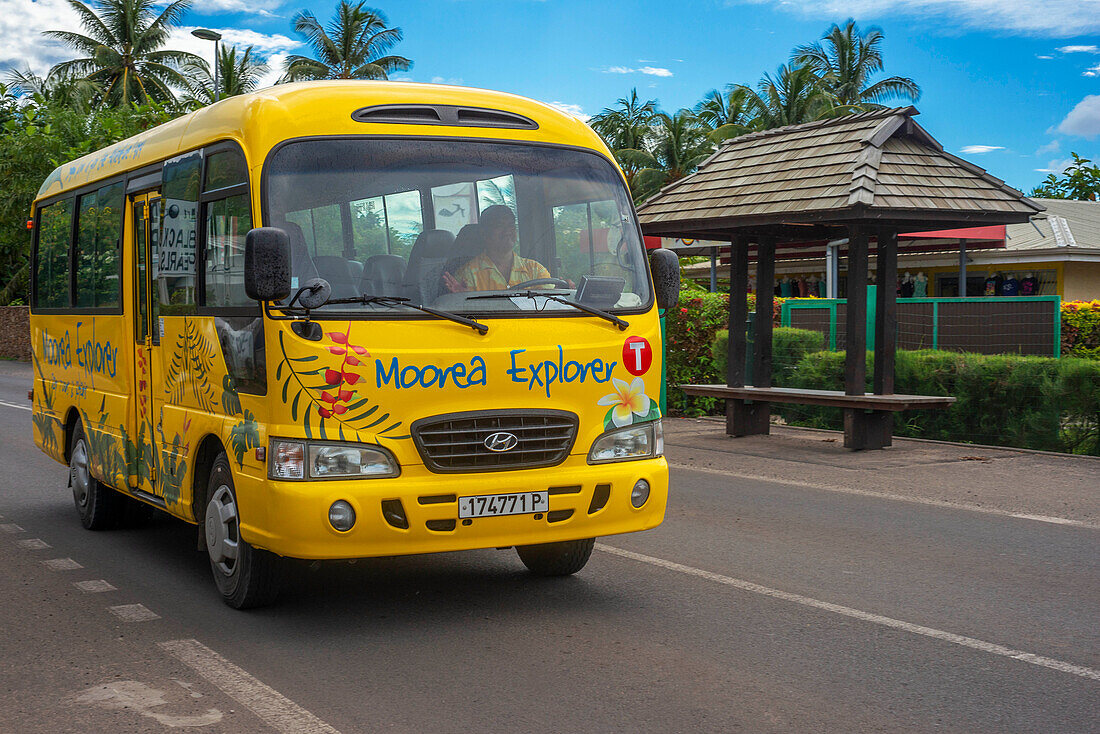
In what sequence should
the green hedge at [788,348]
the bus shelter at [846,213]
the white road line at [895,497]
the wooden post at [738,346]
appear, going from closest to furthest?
the white road line at [895,497] < the bus shelter at [846,213] < the wooden post at [738,346] < the green hedge at [788,348]

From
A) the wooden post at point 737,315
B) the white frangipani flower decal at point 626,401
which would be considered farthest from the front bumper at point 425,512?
the wooden post at point 737,315

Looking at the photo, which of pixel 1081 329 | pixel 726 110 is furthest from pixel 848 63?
pixel 1081 329

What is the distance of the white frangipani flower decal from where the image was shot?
20.1ft

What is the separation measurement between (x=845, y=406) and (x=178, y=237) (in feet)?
27.9

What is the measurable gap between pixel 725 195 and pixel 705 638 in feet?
33.1

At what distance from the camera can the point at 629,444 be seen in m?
6.20

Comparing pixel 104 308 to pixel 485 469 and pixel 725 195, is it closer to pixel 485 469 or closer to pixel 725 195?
pixel 485 469

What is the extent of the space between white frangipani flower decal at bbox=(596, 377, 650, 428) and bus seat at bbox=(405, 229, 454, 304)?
1025 mm

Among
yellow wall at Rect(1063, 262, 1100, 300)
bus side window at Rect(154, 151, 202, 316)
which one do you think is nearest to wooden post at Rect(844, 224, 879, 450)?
bus side window at Rect(154, 151, 202, 316)

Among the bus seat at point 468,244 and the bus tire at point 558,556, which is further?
the bus tire at point 558,556

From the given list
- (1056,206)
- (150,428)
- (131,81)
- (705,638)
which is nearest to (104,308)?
(150,428)

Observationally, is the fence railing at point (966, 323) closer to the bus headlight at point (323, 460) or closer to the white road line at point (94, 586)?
the white road line at point (94, 586)

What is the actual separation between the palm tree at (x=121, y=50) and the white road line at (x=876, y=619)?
165 feet

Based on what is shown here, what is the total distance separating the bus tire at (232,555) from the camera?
6.10 m
